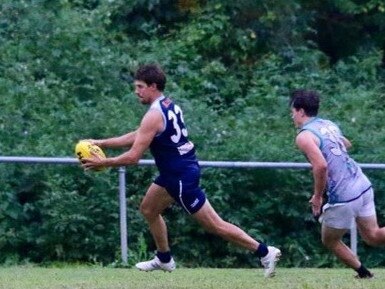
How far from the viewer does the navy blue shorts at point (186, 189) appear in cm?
1145

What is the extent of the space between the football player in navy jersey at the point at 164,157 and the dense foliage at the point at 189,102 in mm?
4531

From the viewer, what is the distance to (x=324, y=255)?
17.0 meters

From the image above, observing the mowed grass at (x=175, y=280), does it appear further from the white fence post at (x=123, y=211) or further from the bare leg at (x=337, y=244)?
the white fence post at (x=123, y=211)

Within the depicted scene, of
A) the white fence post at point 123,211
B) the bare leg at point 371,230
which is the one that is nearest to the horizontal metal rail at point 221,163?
the white fence post at point 123,211

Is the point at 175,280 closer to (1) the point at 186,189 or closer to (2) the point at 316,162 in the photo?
(1) the point at 186,189

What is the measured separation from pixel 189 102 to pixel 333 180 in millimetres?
8554

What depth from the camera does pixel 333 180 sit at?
11.5 metres

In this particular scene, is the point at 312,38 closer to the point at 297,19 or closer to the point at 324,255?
the point at 297,19

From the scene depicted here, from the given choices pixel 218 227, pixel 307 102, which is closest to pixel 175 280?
pixel 218 227

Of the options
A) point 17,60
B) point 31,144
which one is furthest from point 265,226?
point 17,60

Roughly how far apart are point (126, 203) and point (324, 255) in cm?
269

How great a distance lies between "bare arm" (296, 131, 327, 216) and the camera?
36.4ft

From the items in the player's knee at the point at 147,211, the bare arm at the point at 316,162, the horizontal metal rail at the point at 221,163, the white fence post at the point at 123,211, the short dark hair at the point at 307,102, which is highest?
the short dark hair at the point at 307,102

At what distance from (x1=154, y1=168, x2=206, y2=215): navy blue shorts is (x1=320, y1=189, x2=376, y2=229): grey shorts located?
1.10 metres
